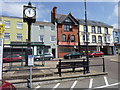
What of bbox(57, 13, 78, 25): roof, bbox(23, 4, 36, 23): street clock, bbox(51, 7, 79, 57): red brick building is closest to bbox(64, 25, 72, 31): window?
bbox(51, 7, 79, 57): red brick building

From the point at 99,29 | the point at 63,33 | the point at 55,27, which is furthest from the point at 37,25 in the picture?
the point at 99,29

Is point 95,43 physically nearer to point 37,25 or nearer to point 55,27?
point 55,27

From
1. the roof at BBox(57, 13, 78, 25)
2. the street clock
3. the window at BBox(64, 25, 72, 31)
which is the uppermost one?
the roof at BBox(57, 13, 78, 25)

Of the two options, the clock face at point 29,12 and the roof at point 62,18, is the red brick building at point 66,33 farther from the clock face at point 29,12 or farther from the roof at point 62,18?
the clock face at point 29,12

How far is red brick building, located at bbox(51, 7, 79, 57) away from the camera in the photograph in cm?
2862

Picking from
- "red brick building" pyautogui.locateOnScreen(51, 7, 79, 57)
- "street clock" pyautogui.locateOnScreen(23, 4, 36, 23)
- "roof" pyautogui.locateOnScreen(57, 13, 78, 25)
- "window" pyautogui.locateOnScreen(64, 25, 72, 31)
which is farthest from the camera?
"window" pyautogui.locateOnScreen(64, 25, 72, 31)

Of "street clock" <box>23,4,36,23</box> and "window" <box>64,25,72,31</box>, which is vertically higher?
"window" <box>64,25,72,31</box>

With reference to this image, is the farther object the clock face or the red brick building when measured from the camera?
the red brick building

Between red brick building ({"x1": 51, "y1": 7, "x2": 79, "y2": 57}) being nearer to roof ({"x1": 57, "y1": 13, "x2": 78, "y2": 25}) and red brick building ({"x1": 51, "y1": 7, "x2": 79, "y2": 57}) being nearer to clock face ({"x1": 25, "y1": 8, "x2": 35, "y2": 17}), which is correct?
roof ({"x1": 57, "y1": 13, "x2": 78, "y2": 25})

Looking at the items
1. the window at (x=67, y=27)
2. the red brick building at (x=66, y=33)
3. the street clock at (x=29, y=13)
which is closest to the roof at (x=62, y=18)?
the red brick building at (x=66, y=33)

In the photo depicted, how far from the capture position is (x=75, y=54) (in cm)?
2409

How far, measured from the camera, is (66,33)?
30.1m

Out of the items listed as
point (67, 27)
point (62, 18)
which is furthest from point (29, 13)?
point (62, 18)

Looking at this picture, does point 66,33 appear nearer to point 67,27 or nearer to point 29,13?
point 67,27
